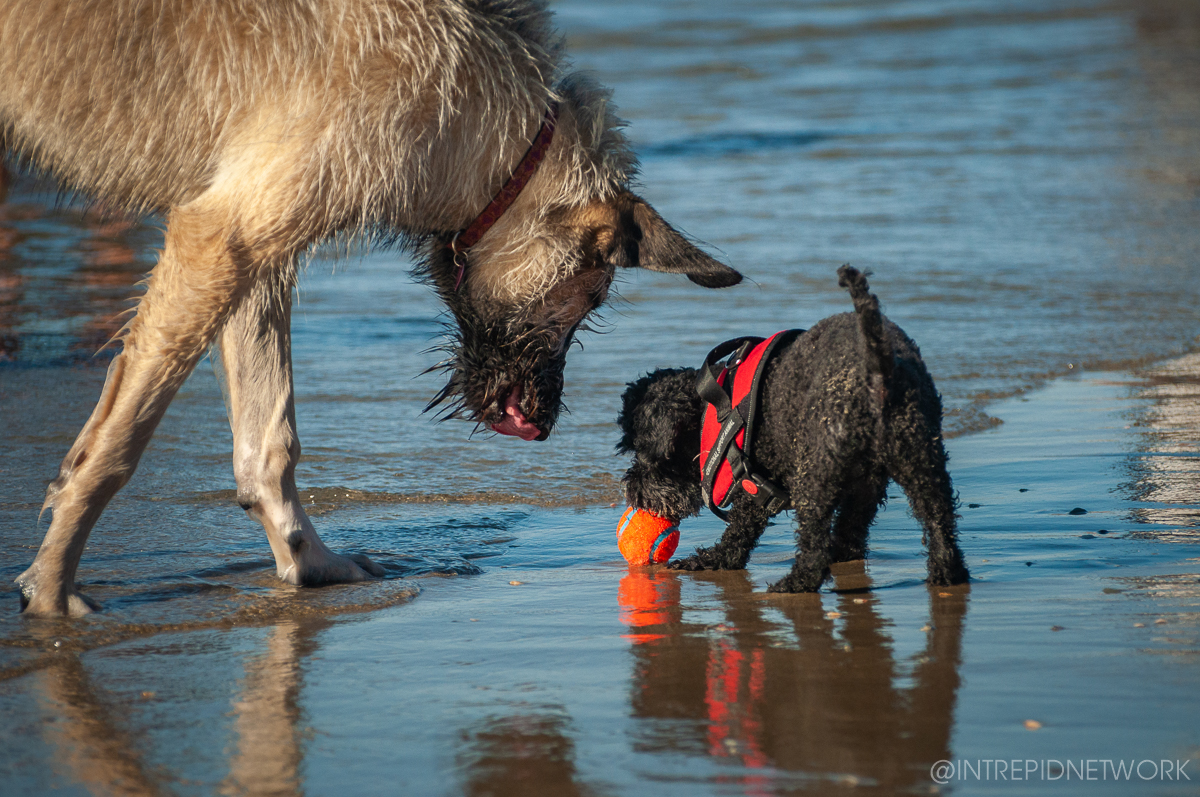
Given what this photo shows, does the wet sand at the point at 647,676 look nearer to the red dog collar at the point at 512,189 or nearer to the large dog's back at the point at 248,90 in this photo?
the red dog collar at the point at 512,189

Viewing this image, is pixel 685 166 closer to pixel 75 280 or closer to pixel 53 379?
pixel 75 280

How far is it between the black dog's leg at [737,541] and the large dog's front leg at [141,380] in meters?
1.79

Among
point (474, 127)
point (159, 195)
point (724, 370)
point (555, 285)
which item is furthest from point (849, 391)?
point (159, 195)

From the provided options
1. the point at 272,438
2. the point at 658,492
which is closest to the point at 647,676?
the point at 658,492

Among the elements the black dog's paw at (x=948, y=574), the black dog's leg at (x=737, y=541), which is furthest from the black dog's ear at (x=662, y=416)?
the black dog's paw at (x=948, y=574)

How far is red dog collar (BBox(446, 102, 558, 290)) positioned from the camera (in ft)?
13.7

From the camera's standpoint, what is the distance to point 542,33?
14.1ft

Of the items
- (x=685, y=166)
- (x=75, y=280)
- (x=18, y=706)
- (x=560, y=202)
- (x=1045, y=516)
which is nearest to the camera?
(x=18, y=706)

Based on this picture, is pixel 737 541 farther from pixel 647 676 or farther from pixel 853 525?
pixel 647 676

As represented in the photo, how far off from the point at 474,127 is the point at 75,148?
4.16ft

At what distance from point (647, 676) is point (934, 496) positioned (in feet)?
3.94

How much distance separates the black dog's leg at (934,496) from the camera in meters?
3.83

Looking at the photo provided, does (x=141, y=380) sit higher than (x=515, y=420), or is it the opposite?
(x=141, y=380)

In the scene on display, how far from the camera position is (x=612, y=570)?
4316 mm
